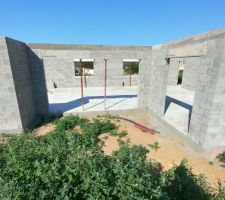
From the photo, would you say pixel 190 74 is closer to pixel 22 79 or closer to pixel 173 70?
pixel 173 70

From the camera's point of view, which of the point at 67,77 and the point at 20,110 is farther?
the point at 67,77

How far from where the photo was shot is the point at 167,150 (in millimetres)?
6246

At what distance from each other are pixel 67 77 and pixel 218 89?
13.2 meters

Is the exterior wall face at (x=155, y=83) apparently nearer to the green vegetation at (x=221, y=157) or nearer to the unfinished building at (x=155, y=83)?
the unfinished building at (x=155, y=83)

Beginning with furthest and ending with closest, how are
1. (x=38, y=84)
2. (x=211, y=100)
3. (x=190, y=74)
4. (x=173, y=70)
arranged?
1. (x=173, y=70)
2. (x=190, y=74)
3. (x=38, y=84)
4. (x=211, y=100)

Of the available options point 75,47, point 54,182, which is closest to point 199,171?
point 54,182

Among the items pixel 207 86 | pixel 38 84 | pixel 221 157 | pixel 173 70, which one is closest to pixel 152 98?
pixel 207 86

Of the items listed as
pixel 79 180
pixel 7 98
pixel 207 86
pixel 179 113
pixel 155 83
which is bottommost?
pixel 179 113

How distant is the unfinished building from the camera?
5.32 m

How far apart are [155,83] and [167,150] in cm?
382

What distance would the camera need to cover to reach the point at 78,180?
2.31 meters

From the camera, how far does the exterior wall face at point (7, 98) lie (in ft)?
20.5

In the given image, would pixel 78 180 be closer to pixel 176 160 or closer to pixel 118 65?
pixel 176 160

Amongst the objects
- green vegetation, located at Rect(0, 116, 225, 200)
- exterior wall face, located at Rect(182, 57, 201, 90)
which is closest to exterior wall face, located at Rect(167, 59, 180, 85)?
exterior wall face, located at Rect(182, 57, 201, 90)
